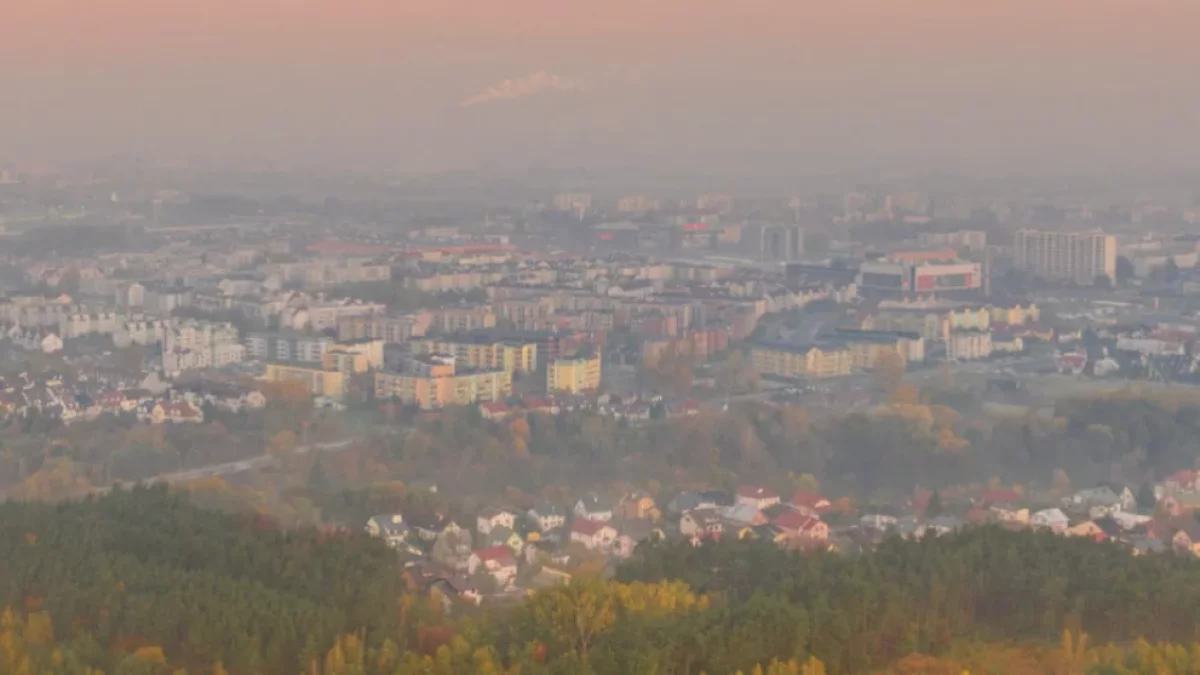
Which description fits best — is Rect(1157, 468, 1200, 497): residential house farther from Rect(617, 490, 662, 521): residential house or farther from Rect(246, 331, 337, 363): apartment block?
Rect(246, 331, 337, 363): apartment block

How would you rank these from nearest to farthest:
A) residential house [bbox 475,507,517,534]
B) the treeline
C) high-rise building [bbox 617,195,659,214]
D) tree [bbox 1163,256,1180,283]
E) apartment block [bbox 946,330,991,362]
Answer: the treeline, residential house [bbox 475,507,517,534], apartment block [bbox 946,330,991,362], tree [bbox 1163,256,1180,283], high-rise building [bbox 617,195,659,214]

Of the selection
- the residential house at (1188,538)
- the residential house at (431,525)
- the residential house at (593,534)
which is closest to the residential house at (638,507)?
the residential house at (593,534)

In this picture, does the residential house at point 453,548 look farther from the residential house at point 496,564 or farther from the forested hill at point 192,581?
the forested hill at point 192,581

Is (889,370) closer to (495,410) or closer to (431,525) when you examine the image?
(495,410)

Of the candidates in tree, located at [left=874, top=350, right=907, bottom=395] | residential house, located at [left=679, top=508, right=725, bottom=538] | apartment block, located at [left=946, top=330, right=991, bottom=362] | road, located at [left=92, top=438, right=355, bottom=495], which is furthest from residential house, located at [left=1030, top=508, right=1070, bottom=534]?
apartment block, located at [left=946, top=330, right=991, bottom=362]

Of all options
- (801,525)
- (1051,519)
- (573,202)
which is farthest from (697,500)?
(573,202)
